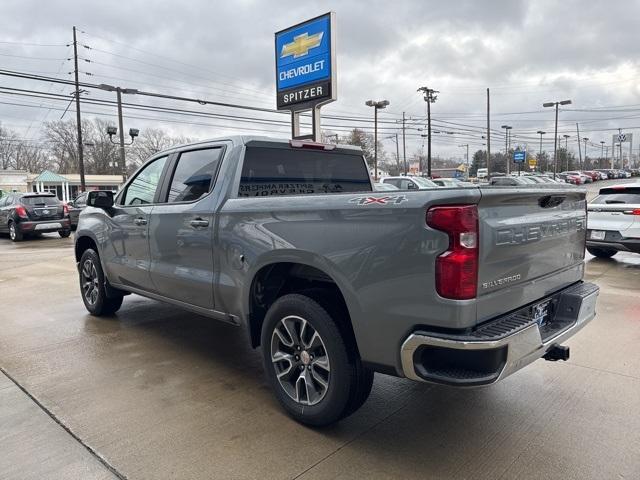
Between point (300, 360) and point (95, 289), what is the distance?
146 inches

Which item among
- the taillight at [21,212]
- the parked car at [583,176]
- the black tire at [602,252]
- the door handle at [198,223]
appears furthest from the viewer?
the parked car at [583,176]

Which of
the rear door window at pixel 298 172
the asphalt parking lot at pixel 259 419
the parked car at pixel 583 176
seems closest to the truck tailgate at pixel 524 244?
the asphalt parking lot at pixel 259 419

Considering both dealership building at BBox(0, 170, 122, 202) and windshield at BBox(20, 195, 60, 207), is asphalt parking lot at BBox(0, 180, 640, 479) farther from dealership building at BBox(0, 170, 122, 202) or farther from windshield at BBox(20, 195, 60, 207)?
dealership building at BBox(0, 170, 122, 202)

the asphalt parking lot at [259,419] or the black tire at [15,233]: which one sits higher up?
the black tire at [15,233]

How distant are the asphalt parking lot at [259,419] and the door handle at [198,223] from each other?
4.09ft

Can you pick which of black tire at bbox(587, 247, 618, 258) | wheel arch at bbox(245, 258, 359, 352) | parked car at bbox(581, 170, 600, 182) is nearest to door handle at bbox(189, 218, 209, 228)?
wheel arch at bbox(245, 258, 359, 352)

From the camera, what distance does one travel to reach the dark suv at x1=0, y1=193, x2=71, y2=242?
50.9 feet

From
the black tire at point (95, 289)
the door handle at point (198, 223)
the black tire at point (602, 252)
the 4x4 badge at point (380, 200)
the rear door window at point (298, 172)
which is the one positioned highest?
the rear door window at point (298, 172)

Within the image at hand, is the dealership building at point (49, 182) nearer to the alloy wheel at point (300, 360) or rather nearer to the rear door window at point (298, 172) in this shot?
the rear door window at point (298, 172)

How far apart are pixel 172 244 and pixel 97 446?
176 centimetres

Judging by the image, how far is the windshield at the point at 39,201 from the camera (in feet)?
51.8

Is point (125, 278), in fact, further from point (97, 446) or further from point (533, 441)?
point (533, 441)

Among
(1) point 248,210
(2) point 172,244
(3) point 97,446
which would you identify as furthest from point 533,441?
(2) point 172,244

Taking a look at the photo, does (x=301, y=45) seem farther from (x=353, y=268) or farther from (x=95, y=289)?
(x=353, y=268)
